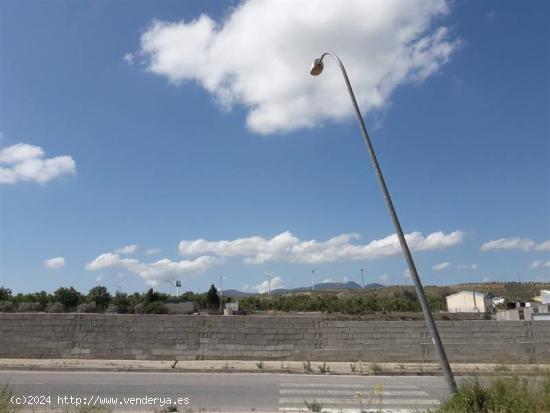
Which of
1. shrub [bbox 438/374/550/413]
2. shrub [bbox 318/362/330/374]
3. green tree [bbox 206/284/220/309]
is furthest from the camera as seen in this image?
green tree [bbox 206/284/220/309]

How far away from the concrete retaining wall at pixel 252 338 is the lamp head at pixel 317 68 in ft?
36.3

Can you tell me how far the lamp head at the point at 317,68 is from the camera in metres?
11.1

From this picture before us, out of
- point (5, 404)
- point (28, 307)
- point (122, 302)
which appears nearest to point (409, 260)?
point (5, 404)

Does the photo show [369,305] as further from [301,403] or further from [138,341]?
[301,403]

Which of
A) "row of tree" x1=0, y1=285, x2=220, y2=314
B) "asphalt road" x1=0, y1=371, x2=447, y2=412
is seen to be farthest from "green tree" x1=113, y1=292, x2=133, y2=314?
"asphalt road" x1=0, y1=371, x2=447, y2=412

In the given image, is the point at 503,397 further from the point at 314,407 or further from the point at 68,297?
the point at 68,297

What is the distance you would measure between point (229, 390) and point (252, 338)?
6.38 m

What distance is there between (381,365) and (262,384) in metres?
5.89

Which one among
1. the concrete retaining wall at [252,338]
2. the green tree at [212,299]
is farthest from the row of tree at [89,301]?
the concrete retaining wall at [252,338]

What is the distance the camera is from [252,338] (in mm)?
19281

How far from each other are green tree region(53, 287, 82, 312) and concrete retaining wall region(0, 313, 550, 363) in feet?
254

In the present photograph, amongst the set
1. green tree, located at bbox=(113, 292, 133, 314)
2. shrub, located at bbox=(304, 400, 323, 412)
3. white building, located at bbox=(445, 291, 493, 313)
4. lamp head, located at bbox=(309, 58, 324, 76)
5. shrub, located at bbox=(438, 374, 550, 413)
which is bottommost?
white building, located at bbox=(445, 291, 493, 313)

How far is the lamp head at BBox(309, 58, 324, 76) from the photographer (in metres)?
11.1

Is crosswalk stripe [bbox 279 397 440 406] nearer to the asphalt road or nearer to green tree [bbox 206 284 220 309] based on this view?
the asphalt road
